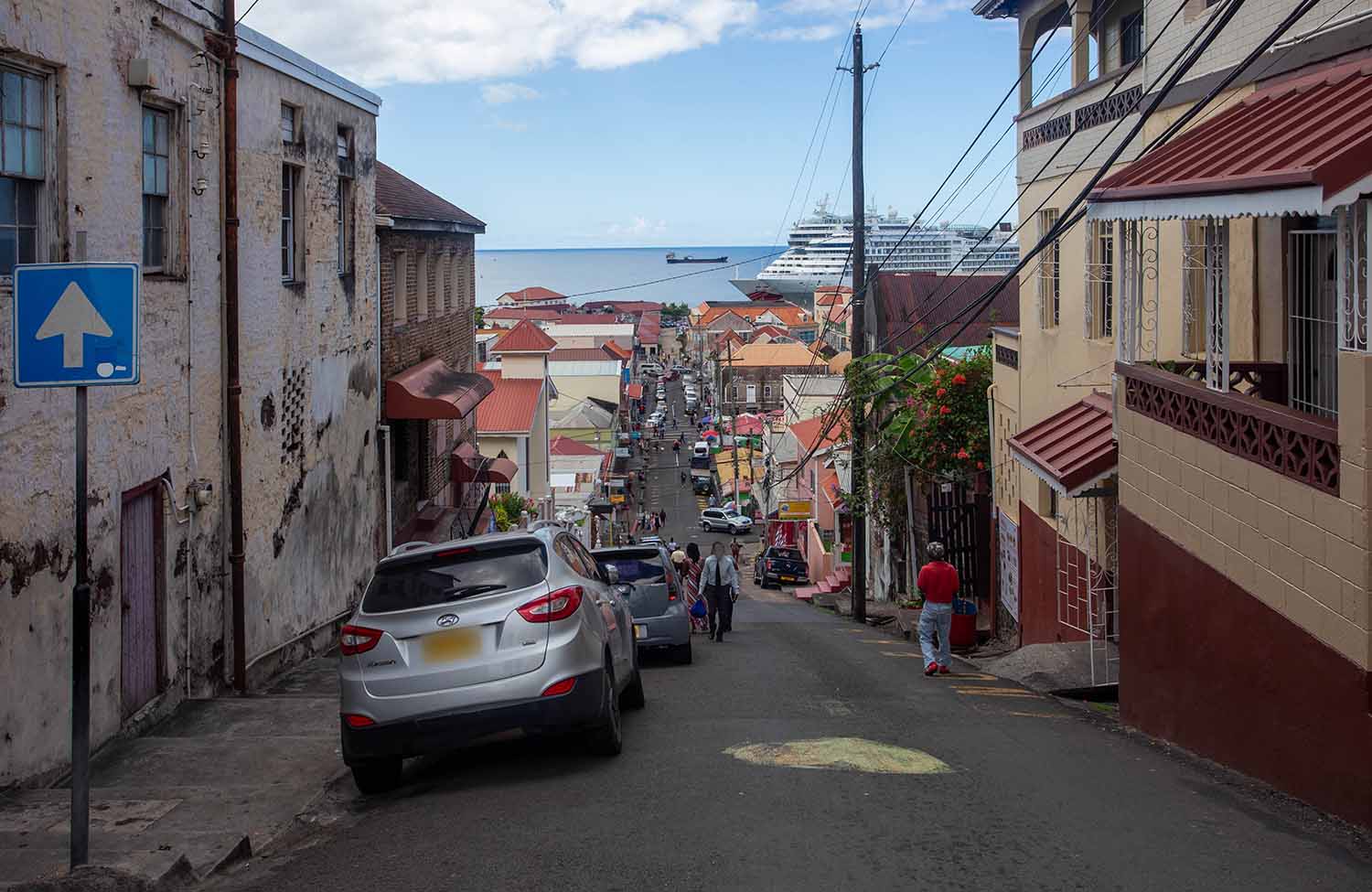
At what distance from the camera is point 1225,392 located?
9.12 meters

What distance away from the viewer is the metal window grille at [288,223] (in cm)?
1551

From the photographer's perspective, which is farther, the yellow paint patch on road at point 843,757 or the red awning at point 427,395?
the red awning at point 427,395

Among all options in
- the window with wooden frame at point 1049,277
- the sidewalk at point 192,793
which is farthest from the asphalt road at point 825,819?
the window with wooden frame at point 1049,277

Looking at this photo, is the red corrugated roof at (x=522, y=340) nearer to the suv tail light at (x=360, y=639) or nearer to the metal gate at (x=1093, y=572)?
the metal gate at (x=1093, y=572)

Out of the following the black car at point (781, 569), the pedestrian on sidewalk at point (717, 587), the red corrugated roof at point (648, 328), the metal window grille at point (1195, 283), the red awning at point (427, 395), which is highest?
the red corrugated roof at point (648, 328)

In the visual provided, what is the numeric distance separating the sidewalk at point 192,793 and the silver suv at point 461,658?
31.0 inches

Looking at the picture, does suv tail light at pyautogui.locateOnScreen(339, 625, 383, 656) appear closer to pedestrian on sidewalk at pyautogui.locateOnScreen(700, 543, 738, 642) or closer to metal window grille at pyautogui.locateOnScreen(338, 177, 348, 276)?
metal window grille at pyautogui.locateOnScreen(338, 177, 348, 276)

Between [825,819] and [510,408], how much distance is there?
131 ft

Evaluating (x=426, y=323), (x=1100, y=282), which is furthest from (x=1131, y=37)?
(x=426, y=323)

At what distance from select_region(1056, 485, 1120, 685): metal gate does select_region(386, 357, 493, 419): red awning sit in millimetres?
8836

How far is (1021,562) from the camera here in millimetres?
19781

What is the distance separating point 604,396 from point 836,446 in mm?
50255

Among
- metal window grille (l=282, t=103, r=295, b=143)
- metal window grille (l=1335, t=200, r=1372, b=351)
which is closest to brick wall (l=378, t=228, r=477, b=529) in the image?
metal window grille (l=282, t=103, r=295, b=143)

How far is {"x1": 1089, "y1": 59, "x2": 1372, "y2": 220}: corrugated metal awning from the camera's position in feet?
23.4
